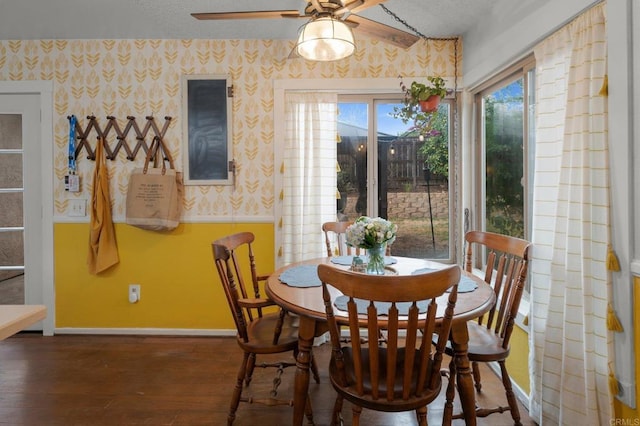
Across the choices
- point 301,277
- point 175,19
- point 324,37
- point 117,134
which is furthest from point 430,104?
point 117,134

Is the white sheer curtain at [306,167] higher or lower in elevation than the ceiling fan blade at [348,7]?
lower

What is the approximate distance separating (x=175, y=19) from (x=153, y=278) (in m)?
2.08

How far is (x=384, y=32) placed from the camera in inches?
75.0

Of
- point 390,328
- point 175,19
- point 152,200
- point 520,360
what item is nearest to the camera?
point 390,328

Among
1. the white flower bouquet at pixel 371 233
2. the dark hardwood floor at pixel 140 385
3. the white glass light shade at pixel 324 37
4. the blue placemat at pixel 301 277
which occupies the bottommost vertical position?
the dark hardwood floor at pixel 140 385

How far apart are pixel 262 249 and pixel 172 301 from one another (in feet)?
2.93

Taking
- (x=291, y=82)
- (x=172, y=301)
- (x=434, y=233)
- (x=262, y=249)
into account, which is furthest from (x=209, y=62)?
(x=434, y=233)

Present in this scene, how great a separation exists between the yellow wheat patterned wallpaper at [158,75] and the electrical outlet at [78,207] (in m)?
0.05

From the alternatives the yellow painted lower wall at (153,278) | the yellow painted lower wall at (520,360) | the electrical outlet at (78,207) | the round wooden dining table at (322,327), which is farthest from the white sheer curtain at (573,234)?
the electrical outlet at (78,207)

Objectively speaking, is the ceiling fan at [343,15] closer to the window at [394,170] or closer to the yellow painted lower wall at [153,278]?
the window at [394,170]

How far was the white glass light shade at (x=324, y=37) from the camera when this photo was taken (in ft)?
5.29

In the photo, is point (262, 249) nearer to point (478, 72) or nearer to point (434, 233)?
point (434, 233)
